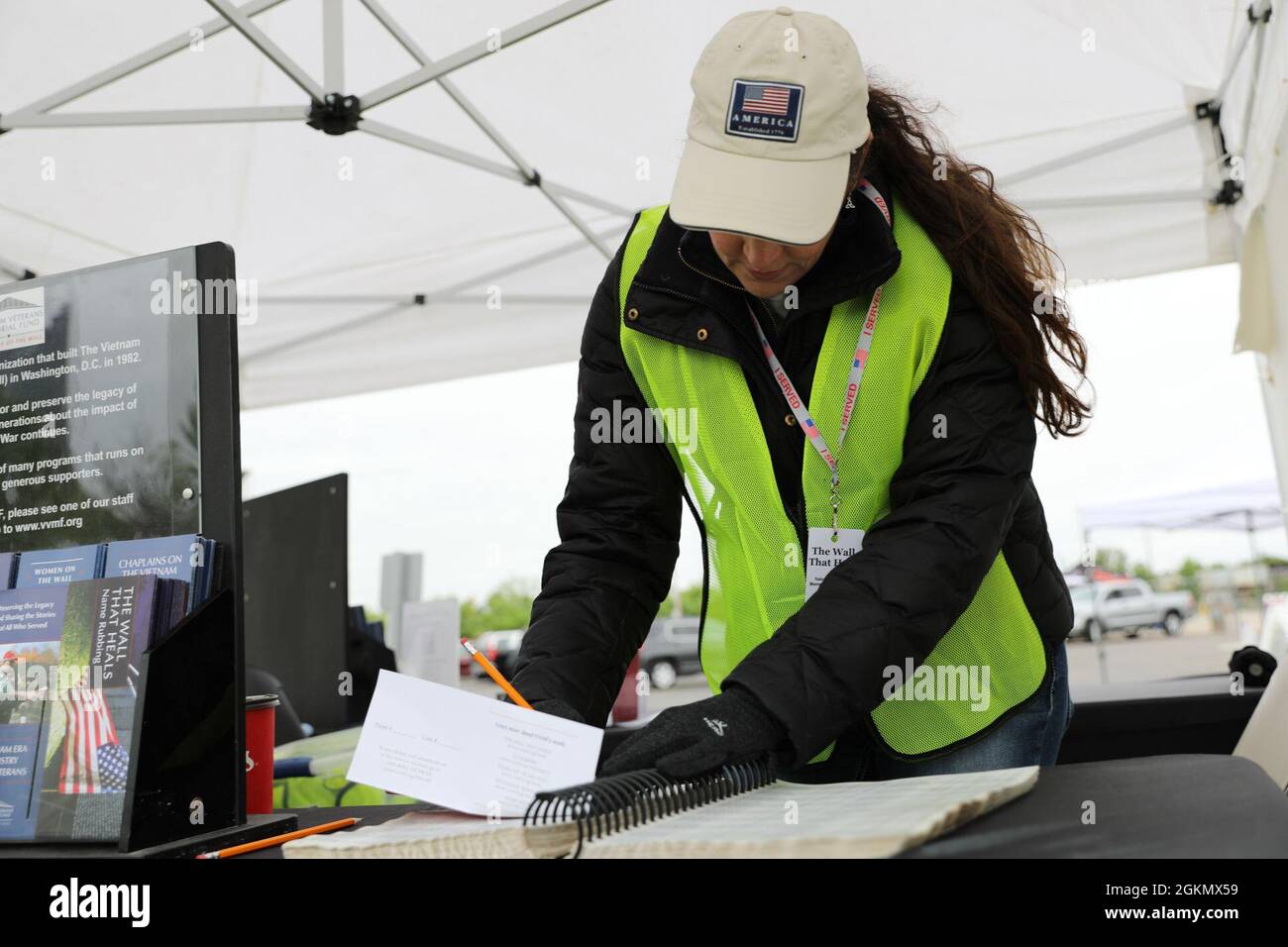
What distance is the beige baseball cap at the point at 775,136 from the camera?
1050 millimetres

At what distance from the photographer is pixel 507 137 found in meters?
4.10

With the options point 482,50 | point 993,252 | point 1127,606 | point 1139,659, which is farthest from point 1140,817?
point 1127,606

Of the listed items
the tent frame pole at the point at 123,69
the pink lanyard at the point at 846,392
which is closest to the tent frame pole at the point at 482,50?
the tent frame pole at the point at 123,69

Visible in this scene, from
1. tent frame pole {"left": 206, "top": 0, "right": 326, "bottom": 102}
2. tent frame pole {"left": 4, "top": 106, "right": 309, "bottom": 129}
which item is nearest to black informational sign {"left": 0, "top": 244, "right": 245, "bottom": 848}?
tent frame pole {"left": 206, "top": 0, "right": 326, "bottom": 102}

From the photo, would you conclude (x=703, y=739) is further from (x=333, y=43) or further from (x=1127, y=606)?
(x=1127, y=606)

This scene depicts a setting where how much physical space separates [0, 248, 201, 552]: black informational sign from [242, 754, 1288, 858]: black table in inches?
14.7

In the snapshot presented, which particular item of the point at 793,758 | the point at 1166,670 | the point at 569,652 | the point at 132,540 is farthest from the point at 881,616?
the point at 1166,670

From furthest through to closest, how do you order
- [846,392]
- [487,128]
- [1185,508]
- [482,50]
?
[1185,508]
[487,128]
[482,50]
[846,392]

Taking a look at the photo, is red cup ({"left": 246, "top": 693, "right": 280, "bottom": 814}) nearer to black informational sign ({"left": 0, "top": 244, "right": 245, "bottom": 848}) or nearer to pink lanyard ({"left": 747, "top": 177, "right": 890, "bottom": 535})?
black informational sign ({"left": 0, "top": 244, "right": 245, "bottom": 848})

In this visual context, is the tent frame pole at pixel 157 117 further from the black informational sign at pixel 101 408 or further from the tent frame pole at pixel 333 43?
the black informational sign at pixel 101 408

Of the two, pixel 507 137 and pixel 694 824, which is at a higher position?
pixel 507 137

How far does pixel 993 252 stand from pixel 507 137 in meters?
3.23

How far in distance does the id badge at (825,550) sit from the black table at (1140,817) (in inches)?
14.5
